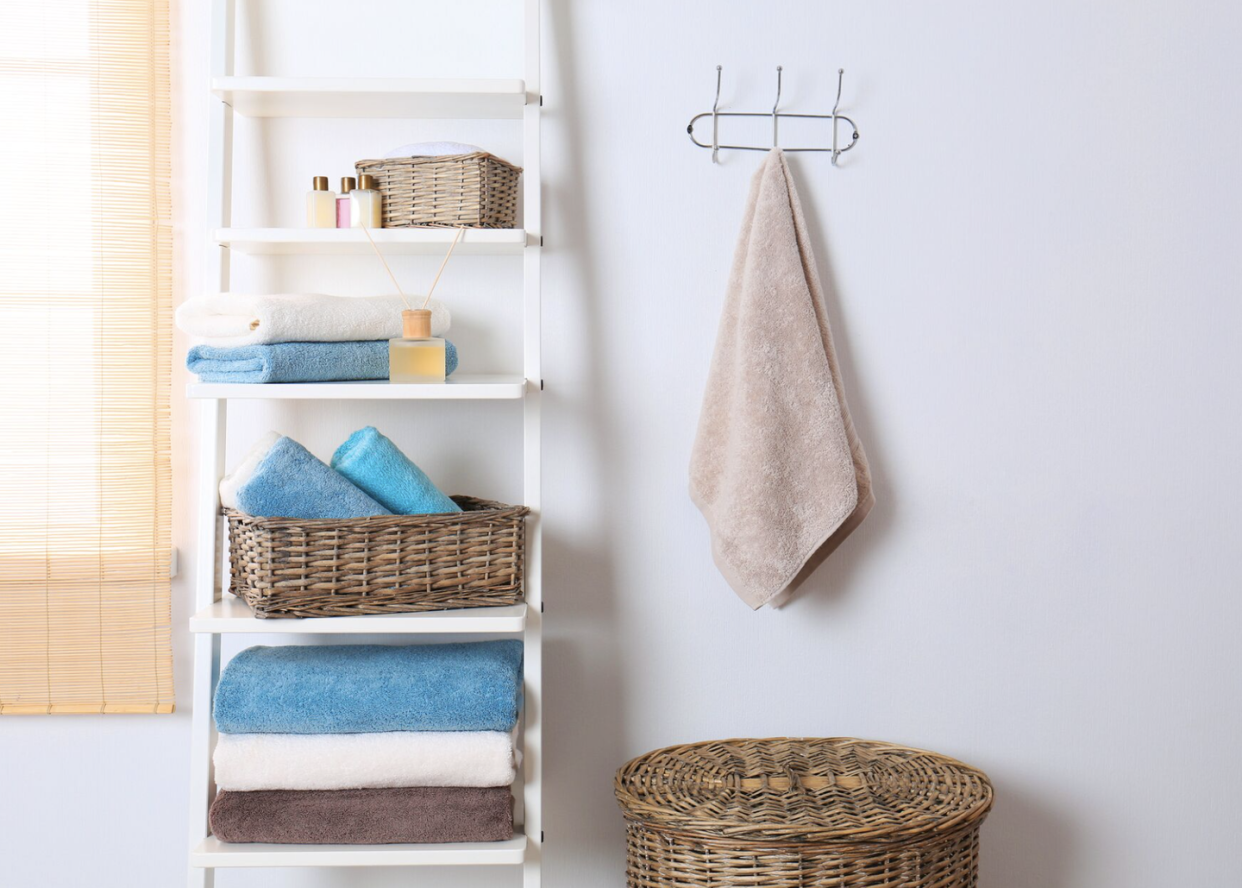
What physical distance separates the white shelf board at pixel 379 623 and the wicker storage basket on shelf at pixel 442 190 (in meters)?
0.47

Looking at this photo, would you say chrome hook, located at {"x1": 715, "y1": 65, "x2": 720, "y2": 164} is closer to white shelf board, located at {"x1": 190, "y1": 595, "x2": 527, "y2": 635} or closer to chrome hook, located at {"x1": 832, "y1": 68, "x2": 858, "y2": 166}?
chrome hook, located at {"x1": 832, "y1": 68, "x2": 858, "y2": 166}

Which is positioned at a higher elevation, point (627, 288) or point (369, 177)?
point (369, 177)

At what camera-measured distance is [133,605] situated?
58.1 inches

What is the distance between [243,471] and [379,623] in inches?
9.6

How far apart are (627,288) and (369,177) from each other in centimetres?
38

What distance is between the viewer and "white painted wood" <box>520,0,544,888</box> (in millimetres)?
1341

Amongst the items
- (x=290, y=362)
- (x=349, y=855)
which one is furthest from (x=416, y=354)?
(x=349, y=855)

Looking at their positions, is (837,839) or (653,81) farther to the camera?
(653,81)

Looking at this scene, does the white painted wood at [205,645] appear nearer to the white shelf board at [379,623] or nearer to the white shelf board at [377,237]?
the white shelf board at [379,623]

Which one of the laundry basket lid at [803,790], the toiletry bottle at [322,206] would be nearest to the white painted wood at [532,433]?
the laundry basket lid at [803,790]

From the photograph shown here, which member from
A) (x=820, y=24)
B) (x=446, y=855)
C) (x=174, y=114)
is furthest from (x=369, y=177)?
(x=446, y=855)

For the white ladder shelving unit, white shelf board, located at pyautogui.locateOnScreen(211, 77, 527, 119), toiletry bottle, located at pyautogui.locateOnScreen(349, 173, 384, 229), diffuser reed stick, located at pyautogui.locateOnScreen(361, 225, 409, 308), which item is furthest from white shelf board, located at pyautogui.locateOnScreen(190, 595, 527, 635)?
white shelf board, located at pyautogui.locateOnScreen(211, 77, 527, 119)

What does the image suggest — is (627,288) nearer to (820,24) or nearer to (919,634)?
(820,24)

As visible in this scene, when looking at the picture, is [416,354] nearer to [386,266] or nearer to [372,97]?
[386,266]
